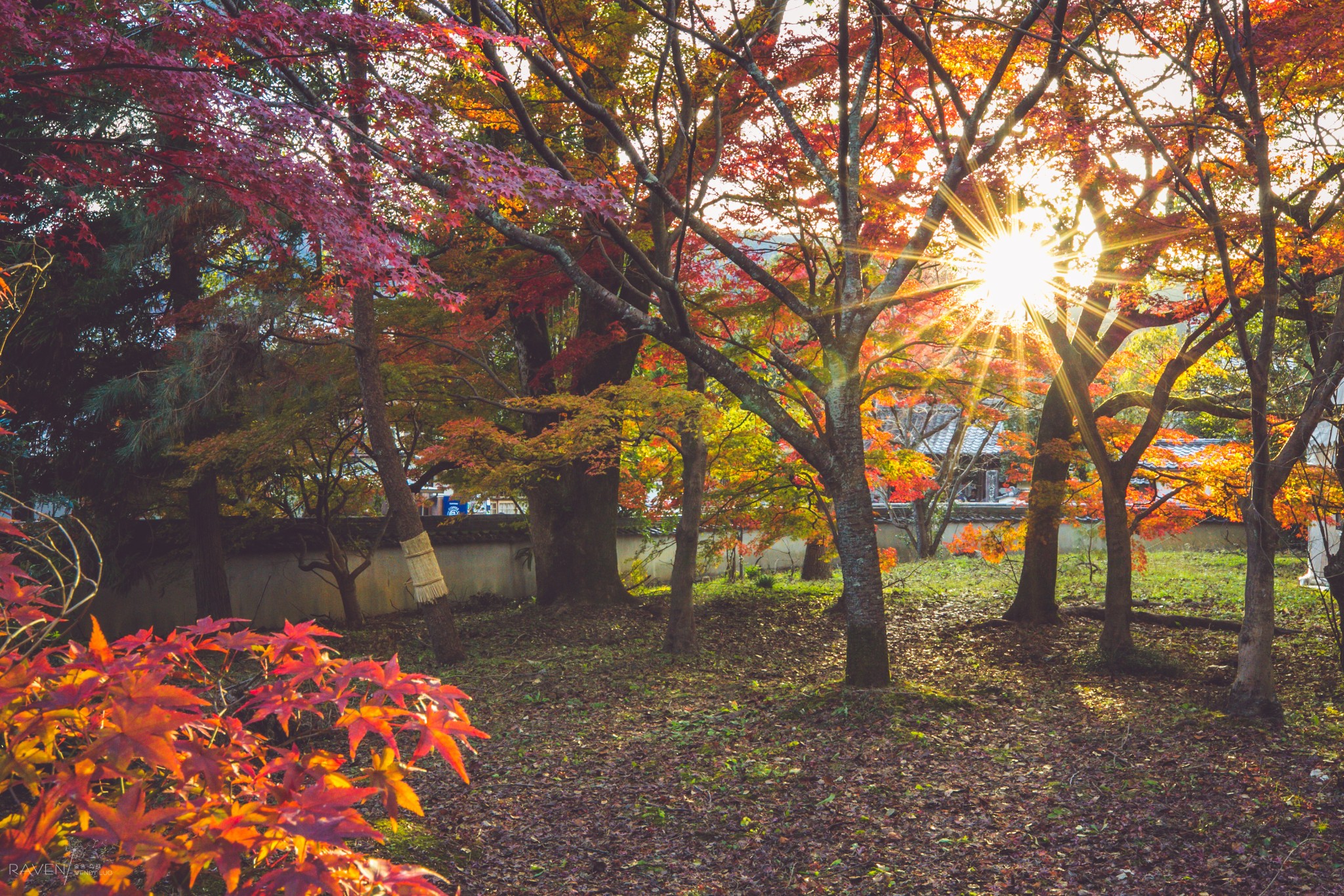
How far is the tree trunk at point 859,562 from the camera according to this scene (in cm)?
639

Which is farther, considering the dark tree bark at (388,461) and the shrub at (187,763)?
the dark tree bark at (388,461)

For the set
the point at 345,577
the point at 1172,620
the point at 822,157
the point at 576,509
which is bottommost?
the point at 1172,620

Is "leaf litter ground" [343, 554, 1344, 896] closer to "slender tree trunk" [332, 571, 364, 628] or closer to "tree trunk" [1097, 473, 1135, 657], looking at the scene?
"tree trunk" [1097, 473, 1135, 657]

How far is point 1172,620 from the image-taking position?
9.78 metres

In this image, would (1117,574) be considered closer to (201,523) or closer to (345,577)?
(345,577)

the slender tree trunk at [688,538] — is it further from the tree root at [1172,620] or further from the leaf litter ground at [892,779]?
the tree root at [1172,620]

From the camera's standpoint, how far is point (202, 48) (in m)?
4.38

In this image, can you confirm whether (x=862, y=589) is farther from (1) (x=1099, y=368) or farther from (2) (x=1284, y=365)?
(2) (x=1284, y=365)

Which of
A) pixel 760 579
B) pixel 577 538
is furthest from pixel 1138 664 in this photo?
pixel 760 579

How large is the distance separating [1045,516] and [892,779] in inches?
222

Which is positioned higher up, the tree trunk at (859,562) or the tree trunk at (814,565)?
the tree trunk at (859,562)

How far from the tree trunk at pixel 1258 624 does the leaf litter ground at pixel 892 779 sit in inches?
8.5

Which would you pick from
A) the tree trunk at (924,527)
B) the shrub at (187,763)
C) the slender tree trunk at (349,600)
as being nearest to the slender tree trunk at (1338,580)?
the shrub at (187,763)

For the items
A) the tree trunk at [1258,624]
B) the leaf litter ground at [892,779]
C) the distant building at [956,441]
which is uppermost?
the distant building at [956,441]
